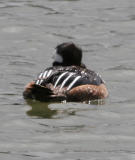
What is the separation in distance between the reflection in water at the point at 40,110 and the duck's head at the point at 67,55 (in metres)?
1.11

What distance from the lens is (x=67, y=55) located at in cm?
1465

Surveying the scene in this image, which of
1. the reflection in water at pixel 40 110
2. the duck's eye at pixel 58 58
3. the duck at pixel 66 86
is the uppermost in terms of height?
the duck's eye at pixel 58 58

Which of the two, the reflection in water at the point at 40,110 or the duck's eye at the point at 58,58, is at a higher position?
the duck's eye at the point at 58,58

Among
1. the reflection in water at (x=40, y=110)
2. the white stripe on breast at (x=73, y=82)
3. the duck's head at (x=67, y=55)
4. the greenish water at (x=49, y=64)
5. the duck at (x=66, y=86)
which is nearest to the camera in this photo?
the greenish water at (x=49, y=64)

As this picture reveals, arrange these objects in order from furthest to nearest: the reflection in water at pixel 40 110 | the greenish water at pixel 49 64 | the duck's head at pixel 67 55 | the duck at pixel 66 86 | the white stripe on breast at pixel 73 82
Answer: the duck's head at pixel 67 55
the white stripe on breast at pixel 73 82
the duck at pixel 66 86
the reflection in water at pixel 40 110
the greenish water at pixel 49 64

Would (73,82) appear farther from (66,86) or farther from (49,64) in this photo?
(49,64)

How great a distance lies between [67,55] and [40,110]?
151 cm

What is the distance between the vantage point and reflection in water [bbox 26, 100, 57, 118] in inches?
519

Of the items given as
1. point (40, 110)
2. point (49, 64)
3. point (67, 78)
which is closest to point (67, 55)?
point (67, 78)

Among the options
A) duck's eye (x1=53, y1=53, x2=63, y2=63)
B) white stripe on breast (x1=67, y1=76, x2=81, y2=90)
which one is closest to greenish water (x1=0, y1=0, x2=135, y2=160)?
white stripe on breast (x1=67, y1=76, x2=81, y2=90)

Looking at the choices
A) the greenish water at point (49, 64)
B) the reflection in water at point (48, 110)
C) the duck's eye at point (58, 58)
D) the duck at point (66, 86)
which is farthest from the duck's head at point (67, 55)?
the reflection in water at point (48, 110)

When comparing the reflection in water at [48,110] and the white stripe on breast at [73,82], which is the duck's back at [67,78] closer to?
the white stripe on breast at [73,82]

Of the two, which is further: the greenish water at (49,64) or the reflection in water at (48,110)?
the reflection in water at (48,110)

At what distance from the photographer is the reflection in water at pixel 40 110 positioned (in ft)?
43.2
